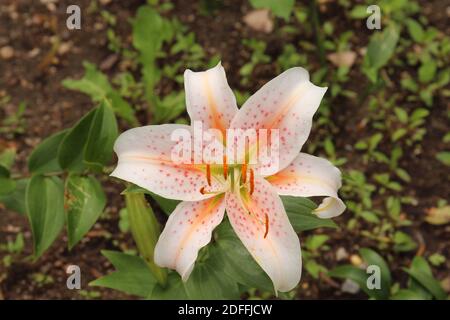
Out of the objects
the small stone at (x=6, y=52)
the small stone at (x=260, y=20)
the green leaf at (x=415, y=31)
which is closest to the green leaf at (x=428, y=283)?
the green leaf at (x=415, y=31)

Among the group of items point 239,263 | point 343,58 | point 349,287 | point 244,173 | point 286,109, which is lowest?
point 349,287

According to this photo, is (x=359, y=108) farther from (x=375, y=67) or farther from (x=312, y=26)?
Result: (x=312, y=26)

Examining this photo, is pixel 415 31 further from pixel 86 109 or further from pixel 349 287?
pixel 86 109

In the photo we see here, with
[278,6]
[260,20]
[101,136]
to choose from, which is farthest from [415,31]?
[101,136]

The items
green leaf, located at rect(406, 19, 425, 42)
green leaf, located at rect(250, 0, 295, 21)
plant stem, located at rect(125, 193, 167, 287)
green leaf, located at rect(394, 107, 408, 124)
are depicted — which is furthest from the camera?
green leaf, located at rect(406, 19, 425, 42)

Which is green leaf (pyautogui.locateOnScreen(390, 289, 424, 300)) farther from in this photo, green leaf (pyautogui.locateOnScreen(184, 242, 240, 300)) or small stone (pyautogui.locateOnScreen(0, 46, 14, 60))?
small stone (pyautogui.locateOnScreen(0, 46, 14, 60))

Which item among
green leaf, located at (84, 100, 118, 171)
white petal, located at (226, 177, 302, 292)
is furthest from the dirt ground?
white petal, located at (226, 177, 302, 292)
